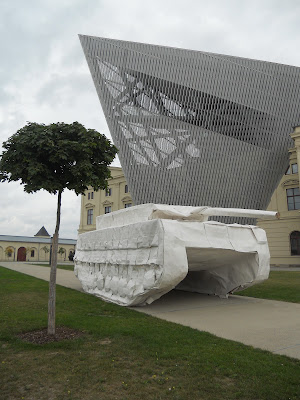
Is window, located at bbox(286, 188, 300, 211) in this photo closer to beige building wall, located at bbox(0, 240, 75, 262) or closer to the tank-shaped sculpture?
the tank-shaped sculpture

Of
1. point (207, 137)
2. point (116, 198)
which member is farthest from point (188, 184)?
point (116, 198)

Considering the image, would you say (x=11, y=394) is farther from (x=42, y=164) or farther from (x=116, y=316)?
(x=116, y=316)

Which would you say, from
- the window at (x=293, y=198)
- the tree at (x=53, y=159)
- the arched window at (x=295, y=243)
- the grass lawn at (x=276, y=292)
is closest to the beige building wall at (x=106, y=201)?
the window at (x=293, y=198)

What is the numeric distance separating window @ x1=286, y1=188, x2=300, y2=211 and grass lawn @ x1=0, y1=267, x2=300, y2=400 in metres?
29.7

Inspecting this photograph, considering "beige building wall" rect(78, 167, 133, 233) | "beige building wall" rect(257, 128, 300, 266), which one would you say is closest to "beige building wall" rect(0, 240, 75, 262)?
"beige building wall" rect(78, 167, 133, 233)

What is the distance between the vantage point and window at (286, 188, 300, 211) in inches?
1282

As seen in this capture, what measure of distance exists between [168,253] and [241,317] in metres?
2.40

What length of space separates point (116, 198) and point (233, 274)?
123 ft

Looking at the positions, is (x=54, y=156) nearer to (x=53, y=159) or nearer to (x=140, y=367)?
(x=53, y=159)

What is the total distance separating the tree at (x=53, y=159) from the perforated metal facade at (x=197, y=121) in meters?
26.2

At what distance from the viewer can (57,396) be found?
11.6 ft

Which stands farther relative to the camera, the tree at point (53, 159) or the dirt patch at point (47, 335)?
the tree at point (53, 159)

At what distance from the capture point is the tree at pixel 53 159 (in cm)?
595

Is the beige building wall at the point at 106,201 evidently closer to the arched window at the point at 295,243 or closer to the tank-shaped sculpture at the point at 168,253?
the arched window at the point at 295,243
